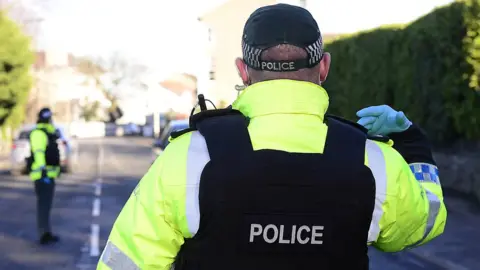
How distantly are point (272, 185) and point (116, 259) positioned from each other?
48cm

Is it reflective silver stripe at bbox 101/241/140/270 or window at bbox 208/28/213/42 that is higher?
window at bbox 208/28/213/42

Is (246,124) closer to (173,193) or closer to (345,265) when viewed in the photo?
(173,193)

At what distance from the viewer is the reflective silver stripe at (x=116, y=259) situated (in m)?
1.98

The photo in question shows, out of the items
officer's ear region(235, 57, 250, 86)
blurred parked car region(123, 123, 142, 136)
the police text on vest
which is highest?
officer's ear region(235, 57, 250, 86)

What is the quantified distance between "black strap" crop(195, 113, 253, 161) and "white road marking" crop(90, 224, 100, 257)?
732 cm

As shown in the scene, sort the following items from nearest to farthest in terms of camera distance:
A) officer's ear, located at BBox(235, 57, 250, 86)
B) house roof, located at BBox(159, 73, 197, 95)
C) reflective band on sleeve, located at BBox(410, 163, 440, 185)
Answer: officer's ear, located at BBox(235, 57, 250, 86), reflective band on sleeve, located at BBox(410, 163, 440, 185), house roof, located at BBox(159, 73, 197, 95)

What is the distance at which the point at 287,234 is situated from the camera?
2037mm

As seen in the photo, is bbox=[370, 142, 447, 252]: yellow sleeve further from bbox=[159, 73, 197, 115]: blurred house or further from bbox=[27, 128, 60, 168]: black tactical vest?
bbox=[159, 73, 197, 115]: blurred house

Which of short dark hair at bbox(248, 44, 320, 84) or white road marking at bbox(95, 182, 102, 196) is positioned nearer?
short dark hair at bbox(248, 44, 320, 84)

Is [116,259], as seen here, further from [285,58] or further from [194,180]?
[285,58]

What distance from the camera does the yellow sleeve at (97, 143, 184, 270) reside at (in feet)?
6.44

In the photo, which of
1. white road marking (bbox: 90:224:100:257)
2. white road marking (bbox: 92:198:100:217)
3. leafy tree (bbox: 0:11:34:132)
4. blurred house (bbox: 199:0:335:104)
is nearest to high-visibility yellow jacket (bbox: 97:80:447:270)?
white road marking (bbox: 90:224:100:257)

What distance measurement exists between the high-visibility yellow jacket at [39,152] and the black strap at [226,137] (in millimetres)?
8093

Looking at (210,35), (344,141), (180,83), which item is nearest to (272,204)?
(344,141)
